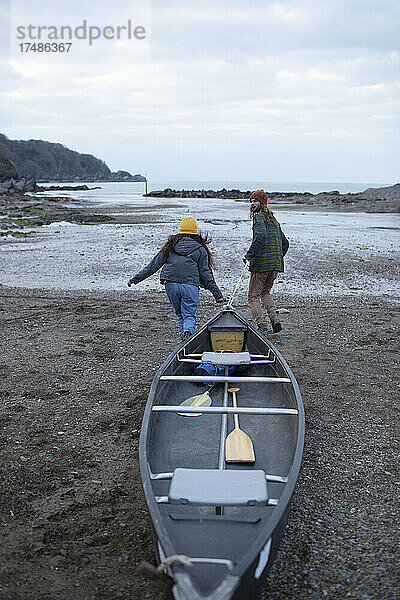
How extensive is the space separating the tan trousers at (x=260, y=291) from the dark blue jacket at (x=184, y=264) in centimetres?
139

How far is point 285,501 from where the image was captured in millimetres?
3123

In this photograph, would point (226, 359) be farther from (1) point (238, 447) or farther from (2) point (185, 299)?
(1) point (238, 447)

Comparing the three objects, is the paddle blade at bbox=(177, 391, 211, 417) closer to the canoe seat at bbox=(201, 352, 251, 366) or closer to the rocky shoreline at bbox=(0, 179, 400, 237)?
the canoe seat at bbox=(201, 352, 251, 366)

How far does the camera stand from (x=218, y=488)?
334 cm

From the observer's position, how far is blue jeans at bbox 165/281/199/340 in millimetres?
7086

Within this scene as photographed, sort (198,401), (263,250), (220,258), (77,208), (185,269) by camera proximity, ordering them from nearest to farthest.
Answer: (198,401)
(185,269)
(263,250)
(220,258)
(77,208)

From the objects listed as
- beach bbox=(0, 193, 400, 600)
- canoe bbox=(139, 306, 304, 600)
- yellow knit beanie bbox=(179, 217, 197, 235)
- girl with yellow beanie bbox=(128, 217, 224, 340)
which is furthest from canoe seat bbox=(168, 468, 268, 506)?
yellow knit beanie bbox=(179, 217, 197, 235)

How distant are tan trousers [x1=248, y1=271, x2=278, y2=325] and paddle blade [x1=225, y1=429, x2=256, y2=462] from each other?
388 centimetres

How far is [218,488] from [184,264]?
4036 mm

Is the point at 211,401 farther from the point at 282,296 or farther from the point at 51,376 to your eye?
the point at 282,296

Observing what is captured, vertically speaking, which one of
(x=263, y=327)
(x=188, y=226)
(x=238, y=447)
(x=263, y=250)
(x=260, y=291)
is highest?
(x=188, y=226)

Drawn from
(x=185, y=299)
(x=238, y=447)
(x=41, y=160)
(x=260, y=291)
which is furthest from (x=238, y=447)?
(x=41, y=160)

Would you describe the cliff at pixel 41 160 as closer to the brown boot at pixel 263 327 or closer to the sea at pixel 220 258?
the sea at pixel 220 258

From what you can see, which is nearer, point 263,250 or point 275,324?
point 263,250
